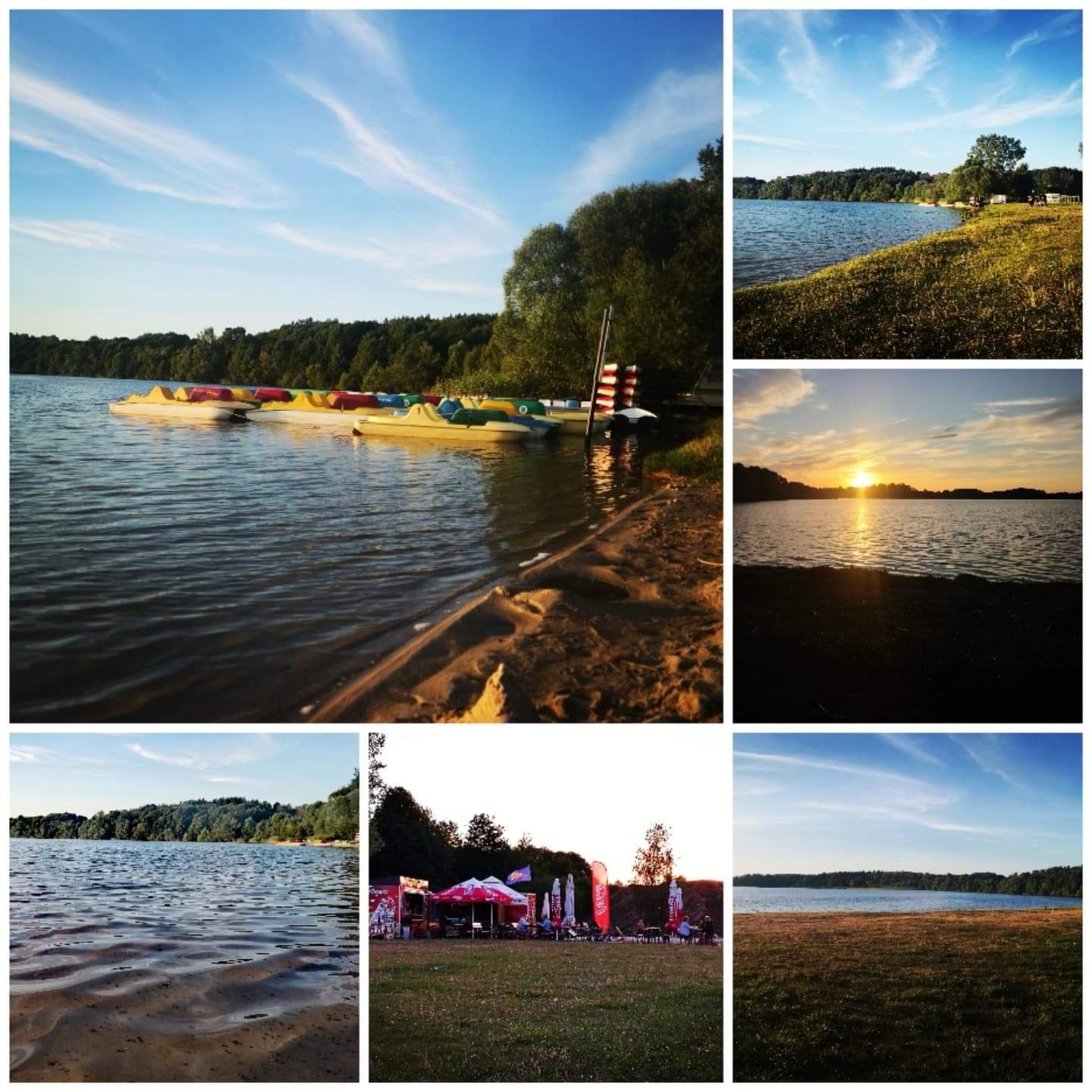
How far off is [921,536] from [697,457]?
2.15m

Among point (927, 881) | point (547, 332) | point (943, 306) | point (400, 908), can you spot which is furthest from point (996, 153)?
point (400, 908)

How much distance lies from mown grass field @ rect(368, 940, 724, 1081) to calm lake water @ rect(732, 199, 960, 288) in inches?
115

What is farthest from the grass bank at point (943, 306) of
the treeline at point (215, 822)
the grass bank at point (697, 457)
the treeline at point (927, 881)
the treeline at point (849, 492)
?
the treeline at point (215, 822)

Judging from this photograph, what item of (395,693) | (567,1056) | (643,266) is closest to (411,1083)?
(567,1056)

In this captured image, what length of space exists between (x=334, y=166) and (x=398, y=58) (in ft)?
2.80

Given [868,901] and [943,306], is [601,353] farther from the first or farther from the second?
[868,901]

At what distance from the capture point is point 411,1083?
3727 mm

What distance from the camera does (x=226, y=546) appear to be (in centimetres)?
537

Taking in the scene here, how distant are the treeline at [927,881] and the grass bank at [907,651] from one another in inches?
24.4

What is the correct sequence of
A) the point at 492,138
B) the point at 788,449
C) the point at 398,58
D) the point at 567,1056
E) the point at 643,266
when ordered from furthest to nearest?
the point at 643,266, the point at 492,138, the point at 398,58, the point at 788,449, the point at 567,1056

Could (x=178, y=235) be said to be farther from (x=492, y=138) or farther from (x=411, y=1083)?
(x=411, y=1083)

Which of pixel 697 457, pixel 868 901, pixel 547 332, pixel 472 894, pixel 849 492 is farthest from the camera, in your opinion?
pixel 547 332

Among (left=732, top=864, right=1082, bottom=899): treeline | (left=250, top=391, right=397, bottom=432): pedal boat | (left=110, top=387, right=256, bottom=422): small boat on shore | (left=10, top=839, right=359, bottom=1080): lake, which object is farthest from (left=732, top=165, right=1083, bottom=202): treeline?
(left=110, top=387, right=256, bottom=422): small boat on shore

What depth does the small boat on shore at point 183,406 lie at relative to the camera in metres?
5.98
